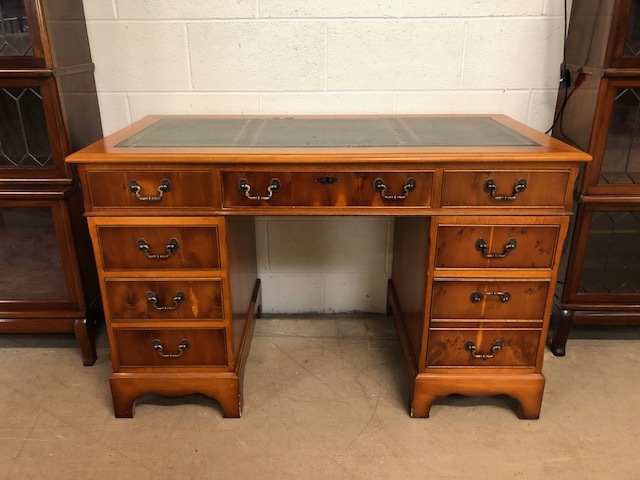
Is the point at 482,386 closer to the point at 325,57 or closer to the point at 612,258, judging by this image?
the point at 612,258

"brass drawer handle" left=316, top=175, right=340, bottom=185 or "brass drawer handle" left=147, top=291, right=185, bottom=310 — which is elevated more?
"brass drawer handle" left=316, top=175, right=340, bottom=185

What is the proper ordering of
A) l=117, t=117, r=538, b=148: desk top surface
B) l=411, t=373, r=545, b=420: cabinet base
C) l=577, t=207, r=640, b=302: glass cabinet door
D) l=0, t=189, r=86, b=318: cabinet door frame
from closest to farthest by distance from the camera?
l=117, t=117, r=538, b=148: desk top surface < l=411, t=373, r=545, b=420: cabinet base < l=0, t=189, r=86, b=318: cabinet door frame < l=577, t=207, r=640, b=302: glass cabinet door

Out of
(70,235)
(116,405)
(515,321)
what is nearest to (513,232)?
(515,321)

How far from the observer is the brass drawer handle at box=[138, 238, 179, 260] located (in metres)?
1.52

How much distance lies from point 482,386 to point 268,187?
3.08 feet

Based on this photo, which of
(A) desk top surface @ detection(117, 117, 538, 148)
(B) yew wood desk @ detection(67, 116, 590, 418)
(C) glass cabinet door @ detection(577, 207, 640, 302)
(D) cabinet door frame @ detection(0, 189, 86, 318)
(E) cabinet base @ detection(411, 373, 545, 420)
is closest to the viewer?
(B) yew wood desk @ detection(67, 116, 590, 418)

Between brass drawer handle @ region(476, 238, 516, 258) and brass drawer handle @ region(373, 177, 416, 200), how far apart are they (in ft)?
0.87

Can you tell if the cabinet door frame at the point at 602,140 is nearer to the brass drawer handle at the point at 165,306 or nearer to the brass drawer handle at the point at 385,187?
the brass drawer handle at the point at 385,187

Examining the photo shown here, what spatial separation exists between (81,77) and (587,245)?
1995 millimetres

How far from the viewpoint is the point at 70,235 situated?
1847mm

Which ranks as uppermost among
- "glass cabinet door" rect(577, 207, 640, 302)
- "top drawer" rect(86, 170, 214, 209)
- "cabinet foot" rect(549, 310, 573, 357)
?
"top drawer" rect(86, 170, 214, 209)

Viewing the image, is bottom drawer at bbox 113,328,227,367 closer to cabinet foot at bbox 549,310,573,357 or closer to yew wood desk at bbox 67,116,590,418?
yew wood desk at bbox 67,116,590,418

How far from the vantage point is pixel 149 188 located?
57.7 inches

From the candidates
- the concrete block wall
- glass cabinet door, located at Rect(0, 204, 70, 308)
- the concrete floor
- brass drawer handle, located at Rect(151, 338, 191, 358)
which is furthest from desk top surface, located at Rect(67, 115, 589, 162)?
the concrete floor
